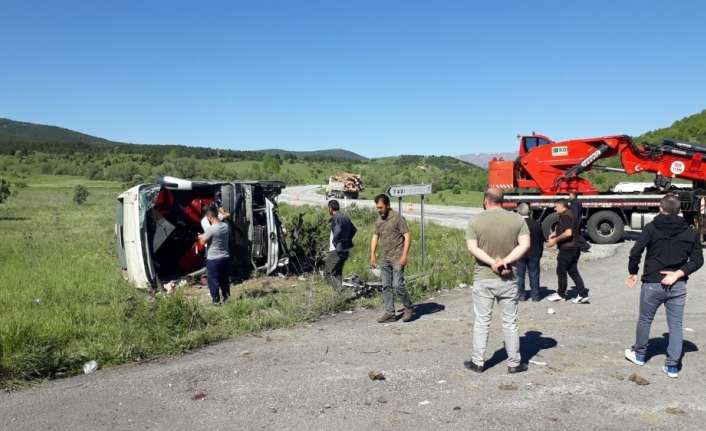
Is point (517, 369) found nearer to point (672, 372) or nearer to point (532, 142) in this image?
point (672, 372)

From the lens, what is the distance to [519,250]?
208 inches

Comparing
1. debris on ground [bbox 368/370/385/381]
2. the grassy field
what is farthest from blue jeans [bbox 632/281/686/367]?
the grassy field

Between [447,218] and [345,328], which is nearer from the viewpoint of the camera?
[345,328]

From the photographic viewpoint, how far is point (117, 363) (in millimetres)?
6117

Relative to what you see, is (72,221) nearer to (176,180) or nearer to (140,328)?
(176,180)

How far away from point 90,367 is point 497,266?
4391 millimetres

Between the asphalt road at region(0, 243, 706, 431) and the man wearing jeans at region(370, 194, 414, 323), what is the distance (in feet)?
1.18

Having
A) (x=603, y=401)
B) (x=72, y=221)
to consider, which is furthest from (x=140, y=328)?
(x=72, y=221)

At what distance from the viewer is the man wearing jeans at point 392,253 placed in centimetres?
749

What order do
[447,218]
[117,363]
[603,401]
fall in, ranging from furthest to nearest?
[447,218] → [117,363] → [603,401]

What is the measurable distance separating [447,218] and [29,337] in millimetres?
20700

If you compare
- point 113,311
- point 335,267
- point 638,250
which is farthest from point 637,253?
point 113,311

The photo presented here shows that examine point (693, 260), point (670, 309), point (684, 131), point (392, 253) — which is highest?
point (684, 131)

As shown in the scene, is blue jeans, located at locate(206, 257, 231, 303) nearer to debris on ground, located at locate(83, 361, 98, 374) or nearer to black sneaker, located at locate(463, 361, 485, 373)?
debris on ground, located at locate(83, 361, 98, 374)
